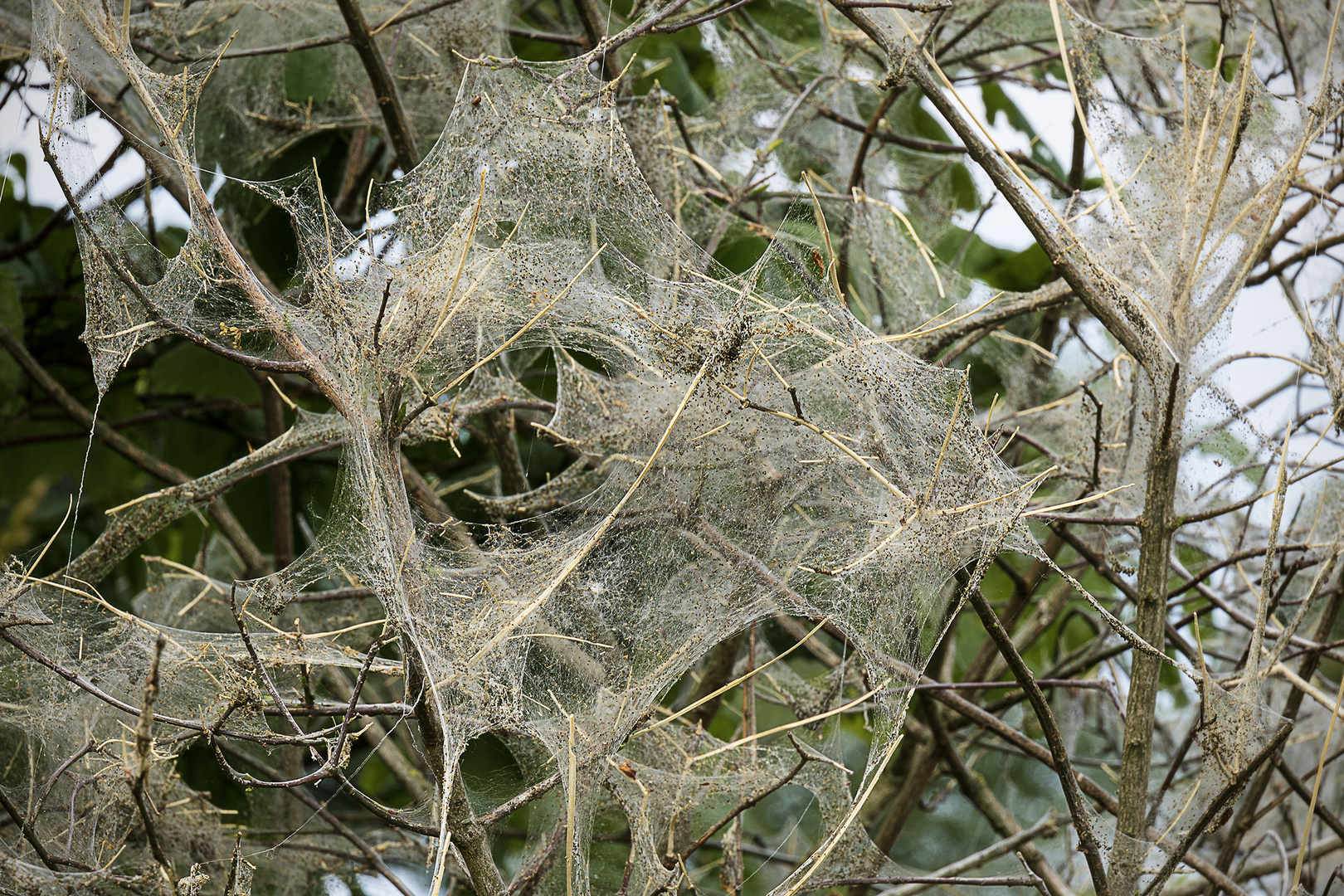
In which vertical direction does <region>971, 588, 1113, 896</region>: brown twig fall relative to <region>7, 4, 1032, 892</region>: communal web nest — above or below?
below

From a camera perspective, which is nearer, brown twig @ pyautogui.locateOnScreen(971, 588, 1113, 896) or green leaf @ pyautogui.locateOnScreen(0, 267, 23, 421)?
brown twig @ pyautogui.locateOnScreen(971, 588, 1113, 896)

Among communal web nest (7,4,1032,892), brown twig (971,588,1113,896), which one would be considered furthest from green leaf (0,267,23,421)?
brown twig (971,588,1113,896)

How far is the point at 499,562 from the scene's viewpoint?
2.31 metres

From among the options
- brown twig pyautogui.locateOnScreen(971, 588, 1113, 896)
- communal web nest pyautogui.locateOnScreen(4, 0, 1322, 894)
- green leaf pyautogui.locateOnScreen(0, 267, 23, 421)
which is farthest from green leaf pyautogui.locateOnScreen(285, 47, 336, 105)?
brown twig pyautogui.locateOnScreen(971, 588, 1113, 896)

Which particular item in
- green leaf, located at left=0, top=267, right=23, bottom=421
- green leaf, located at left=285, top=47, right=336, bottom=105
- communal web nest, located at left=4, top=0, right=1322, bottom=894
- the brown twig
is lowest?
the brown twig

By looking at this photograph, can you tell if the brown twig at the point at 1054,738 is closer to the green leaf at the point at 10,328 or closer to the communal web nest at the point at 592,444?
the communal web nest at the point at 592,444

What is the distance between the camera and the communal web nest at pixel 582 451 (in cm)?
200

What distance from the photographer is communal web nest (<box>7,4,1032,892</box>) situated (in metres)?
2.00

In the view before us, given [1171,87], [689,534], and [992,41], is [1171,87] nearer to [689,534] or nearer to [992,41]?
[992,41]

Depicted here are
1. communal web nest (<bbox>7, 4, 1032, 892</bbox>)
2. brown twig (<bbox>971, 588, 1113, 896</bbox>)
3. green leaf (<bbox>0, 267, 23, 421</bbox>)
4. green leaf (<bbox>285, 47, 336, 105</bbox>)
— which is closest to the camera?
brown twig (<bbox>971, 588, 1113, 896</bbox>)

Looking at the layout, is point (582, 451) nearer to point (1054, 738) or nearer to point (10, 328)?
point (1054, 738)

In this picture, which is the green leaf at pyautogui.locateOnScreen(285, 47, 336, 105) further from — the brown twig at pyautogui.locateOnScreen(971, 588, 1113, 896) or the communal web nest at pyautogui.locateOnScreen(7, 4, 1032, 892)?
the brown twig at pyautogui.locateOnScreen(971, 588, 1113, 896)

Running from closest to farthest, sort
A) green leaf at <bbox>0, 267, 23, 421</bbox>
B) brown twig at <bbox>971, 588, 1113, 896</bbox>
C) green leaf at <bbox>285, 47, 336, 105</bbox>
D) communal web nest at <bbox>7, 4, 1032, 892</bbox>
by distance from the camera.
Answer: brown twig at <bbox>971, 588, 1113, 896</bbox>
communal web nest at <bbox>7, 4, 1032, 892</bbox>
green leaf at <bbox>0, 267, 23, 421</bbox>
green leaf at <bbox>285, 47, 336, 105</bbox>

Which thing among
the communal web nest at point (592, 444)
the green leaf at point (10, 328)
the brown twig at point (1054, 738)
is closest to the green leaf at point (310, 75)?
the communal web nest at point (592, 444)
